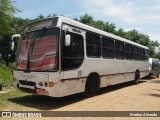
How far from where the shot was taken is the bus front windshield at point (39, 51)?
8.94 metres

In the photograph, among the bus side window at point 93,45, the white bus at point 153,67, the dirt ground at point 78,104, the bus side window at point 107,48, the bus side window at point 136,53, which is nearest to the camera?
the dirt ground at point 78,104

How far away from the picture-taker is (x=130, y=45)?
17344 mm

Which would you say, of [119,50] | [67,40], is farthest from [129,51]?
[67,40]

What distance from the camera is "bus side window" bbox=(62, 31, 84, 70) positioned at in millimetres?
9168

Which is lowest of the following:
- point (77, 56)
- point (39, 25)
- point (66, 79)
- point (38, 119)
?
point (38, 119)

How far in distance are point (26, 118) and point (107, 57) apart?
628 centimetres

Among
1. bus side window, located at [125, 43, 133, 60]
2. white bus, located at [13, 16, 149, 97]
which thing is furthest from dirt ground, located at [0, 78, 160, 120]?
bus side window, located at [125, 43, 133, 60]

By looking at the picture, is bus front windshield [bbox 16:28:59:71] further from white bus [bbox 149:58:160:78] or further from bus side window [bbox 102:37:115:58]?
white bus [bbox 149:58:160:78]

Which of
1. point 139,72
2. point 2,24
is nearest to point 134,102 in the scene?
point 139,72

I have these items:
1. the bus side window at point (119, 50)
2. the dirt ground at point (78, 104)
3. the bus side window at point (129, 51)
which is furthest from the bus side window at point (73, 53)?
the bus side window at point (129, 51)

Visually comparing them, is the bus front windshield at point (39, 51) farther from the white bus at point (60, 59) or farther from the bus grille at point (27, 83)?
the bus grille at point (27, 83)

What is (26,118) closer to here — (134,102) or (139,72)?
(134,102)

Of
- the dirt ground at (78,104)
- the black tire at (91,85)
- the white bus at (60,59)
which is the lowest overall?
the dirt ground at (78,104)

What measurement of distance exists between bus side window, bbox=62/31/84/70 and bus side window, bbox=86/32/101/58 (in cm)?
62
